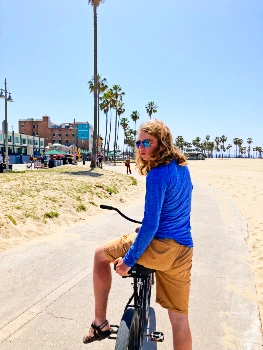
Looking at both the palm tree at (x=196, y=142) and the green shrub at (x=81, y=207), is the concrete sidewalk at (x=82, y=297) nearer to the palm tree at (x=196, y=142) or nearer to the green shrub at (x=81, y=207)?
the green shrub at (x=81, y=207)

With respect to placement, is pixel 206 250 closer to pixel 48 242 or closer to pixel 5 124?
pixel 48 242

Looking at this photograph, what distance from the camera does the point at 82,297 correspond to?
3795 millimetres

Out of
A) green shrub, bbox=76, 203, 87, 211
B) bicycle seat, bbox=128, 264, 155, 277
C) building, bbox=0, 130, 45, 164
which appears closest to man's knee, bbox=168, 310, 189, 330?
bicycle seat, bbox=128, 264, 155, 277

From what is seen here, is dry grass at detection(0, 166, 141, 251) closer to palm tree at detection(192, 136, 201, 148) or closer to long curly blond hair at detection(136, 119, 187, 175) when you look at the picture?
long curly blond hair at detection(136, 119, 187, 175)

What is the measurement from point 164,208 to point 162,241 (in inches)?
9.4

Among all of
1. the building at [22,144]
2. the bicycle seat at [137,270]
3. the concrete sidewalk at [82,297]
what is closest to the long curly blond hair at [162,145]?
the bicycle seat at [137,270]

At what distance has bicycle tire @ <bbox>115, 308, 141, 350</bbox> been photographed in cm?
191

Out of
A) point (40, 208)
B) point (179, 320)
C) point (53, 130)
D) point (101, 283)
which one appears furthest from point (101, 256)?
point (53, 130)

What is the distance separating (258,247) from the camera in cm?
621

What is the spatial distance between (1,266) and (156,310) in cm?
269

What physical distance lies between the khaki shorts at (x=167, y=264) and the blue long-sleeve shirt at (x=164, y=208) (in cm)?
6

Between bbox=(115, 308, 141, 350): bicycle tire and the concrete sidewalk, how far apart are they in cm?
98

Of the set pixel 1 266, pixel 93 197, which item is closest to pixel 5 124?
pixel 93 197

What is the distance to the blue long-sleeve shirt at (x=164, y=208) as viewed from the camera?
1.93 m
